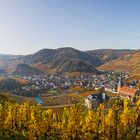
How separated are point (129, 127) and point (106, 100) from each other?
119202mm

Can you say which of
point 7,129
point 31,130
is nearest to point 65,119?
point 31,130

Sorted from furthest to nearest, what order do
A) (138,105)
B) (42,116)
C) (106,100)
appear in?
(106,100) → (42,116) → (138,105)

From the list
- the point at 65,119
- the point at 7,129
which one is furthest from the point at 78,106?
the point at 7,129

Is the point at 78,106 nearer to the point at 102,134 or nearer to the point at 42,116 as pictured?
the point at 42,116

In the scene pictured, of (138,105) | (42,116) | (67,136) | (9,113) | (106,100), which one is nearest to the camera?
(138,105)

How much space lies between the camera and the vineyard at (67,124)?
68.7 meters

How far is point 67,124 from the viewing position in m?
68.5

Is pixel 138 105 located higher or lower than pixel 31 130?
higher

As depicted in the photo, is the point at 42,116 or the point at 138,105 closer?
the point at 138,105

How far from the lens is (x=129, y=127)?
7862cm

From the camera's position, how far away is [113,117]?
210ft

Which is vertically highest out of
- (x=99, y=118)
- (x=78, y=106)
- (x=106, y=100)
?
(x=78, y=106)

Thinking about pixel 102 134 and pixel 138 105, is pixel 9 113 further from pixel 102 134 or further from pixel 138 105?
pixel 138 105

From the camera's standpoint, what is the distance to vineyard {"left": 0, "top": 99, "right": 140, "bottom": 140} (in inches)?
2704
